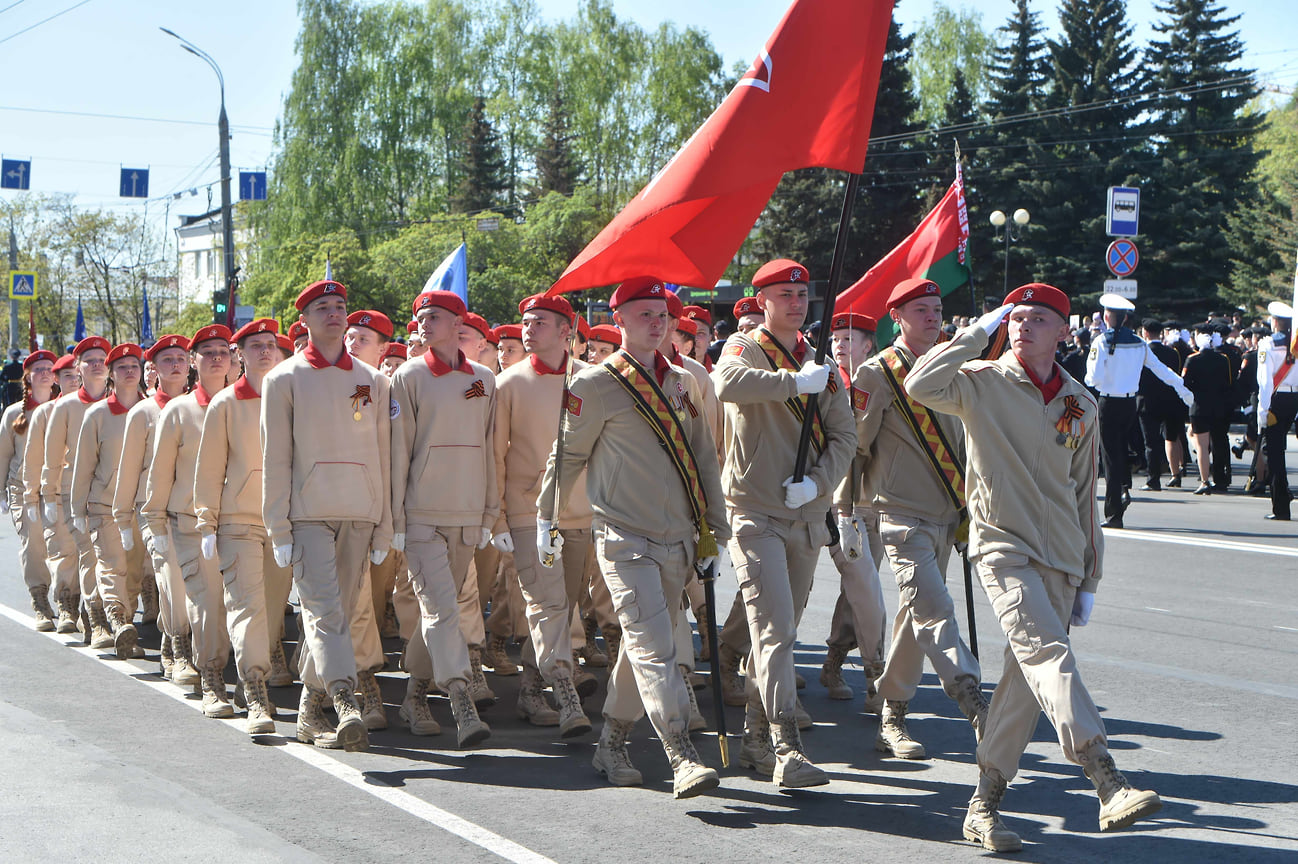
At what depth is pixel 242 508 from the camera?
7516 millimetres

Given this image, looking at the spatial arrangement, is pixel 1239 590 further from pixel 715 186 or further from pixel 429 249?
pixel 429 249

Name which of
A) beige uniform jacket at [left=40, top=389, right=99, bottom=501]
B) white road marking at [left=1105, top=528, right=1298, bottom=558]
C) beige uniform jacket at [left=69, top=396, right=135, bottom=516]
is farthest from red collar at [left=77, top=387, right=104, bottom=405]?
white road marking at [left=1105, top=528, right=1298, bottom=558]

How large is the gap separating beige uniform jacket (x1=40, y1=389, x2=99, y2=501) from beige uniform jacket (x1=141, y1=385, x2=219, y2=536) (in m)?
2.42

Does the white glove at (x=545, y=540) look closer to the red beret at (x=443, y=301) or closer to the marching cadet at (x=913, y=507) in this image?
the red beret at (x=443, y=301)

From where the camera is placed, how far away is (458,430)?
7.33 meters

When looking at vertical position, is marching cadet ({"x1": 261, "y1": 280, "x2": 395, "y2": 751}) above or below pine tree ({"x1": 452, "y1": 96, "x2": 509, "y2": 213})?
below

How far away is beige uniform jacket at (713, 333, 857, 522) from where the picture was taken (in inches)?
248

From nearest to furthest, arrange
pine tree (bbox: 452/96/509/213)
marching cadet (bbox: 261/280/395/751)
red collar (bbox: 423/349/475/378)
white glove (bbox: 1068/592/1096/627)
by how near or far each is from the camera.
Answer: white glove (bbox: 1068/592/1096/627) < marching cadet (bbox: 261/280/395/751) < red collar (bbox: 423/349/475/378) < pine tree (bbox: 452/96/509/213)

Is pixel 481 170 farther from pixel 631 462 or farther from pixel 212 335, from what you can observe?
pixel 631 462

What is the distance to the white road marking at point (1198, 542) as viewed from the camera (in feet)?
43.0

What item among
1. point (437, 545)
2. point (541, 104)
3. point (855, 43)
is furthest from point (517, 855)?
point (541, 104)

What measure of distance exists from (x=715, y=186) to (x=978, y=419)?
1.57m

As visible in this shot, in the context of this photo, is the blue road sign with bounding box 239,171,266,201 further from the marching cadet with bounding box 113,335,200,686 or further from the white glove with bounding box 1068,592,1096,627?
the white glove with bounding box 1068,592,1096,627

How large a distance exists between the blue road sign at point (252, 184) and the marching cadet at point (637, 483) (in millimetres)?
34897
